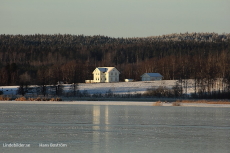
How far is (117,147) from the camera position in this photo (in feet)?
57.8

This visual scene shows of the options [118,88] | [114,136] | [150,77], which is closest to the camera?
[114,136]

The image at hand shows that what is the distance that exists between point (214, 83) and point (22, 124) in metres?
59.9

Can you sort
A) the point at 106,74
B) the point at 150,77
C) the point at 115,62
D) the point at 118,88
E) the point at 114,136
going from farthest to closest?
the point at 115,62, the point at 106,74, the point at 150,77, the point at 118,88, the point at 114,136

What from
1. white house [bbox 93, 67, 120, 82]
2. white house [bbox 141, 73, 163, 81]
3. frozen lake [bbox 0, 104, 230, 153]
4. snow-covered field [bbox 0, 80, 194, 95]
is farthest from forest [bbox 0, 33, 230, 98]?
frozen lake [bbox 0, 104, 230, 153]

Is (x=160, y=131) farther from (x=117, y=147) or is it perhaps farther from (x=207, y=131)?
(x=117, y=147)

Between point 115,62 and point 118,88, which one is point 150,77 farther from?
point 115,62

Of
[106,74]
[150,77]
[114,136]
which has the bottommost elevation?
[114,136]

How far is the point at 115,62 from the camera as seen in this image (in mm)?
142500

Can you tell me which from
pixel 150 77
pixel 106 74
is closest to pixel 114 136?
pixel 150 77

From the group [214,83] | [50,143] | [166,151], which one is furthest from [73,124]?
[214,83]

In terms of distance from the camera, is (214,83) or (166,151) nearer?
(166,151)

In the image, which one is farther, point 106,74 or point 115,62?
point 115,62

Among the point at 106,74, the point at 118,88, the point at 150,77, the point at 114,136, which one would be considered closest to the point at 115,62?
the point at 106,74

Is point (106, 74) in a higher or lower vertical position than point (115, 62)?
lower
